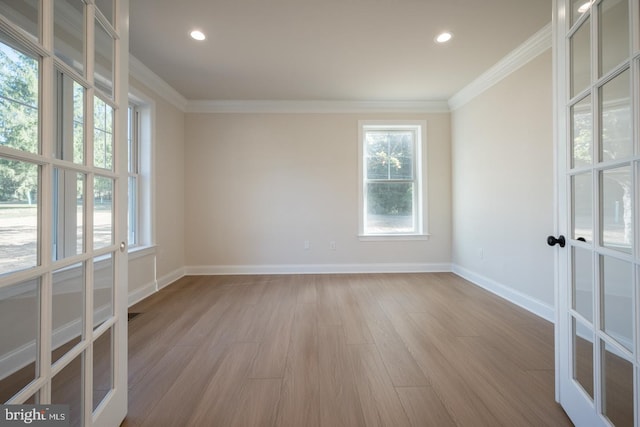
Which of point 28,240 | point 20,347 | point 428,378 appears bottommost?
point 428,378

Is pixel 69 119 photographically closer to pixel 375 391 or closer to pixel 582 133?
pixel 375 391

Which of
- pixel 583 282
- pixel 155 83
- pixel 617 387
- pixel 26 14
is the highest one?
pixel 155 83

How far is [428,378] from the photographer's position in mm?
1623

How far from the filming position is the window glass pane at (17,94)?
2.80 feet

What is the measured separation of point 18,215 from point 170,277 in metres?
3.01

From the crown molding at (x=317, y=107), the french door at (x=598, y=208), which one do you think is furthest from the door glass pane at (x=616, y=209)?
the crown molding at (x=317, y=107)

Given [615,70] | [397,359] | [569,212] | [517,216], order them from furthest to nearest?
[517,216] < [397,359] < [569,212] < [615,70]

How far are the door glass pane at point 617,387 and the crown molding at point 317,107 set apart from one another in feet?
12.1

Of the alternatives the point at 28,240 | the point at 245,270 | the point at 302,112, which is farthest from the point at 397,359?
the point at 302,112

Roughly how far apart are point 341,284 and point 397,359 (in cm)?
175

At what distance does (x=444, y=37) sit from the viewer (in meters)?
2.51

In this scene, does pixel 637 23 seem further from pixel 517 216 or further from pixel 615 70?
pixel 517 216

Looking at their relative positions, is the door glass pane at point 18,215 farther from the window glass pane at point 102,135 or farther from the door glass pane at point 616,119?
the door glass pane at point 616,119

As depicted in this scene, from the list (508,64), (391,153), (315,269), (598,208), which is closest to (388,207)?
(391,153)
